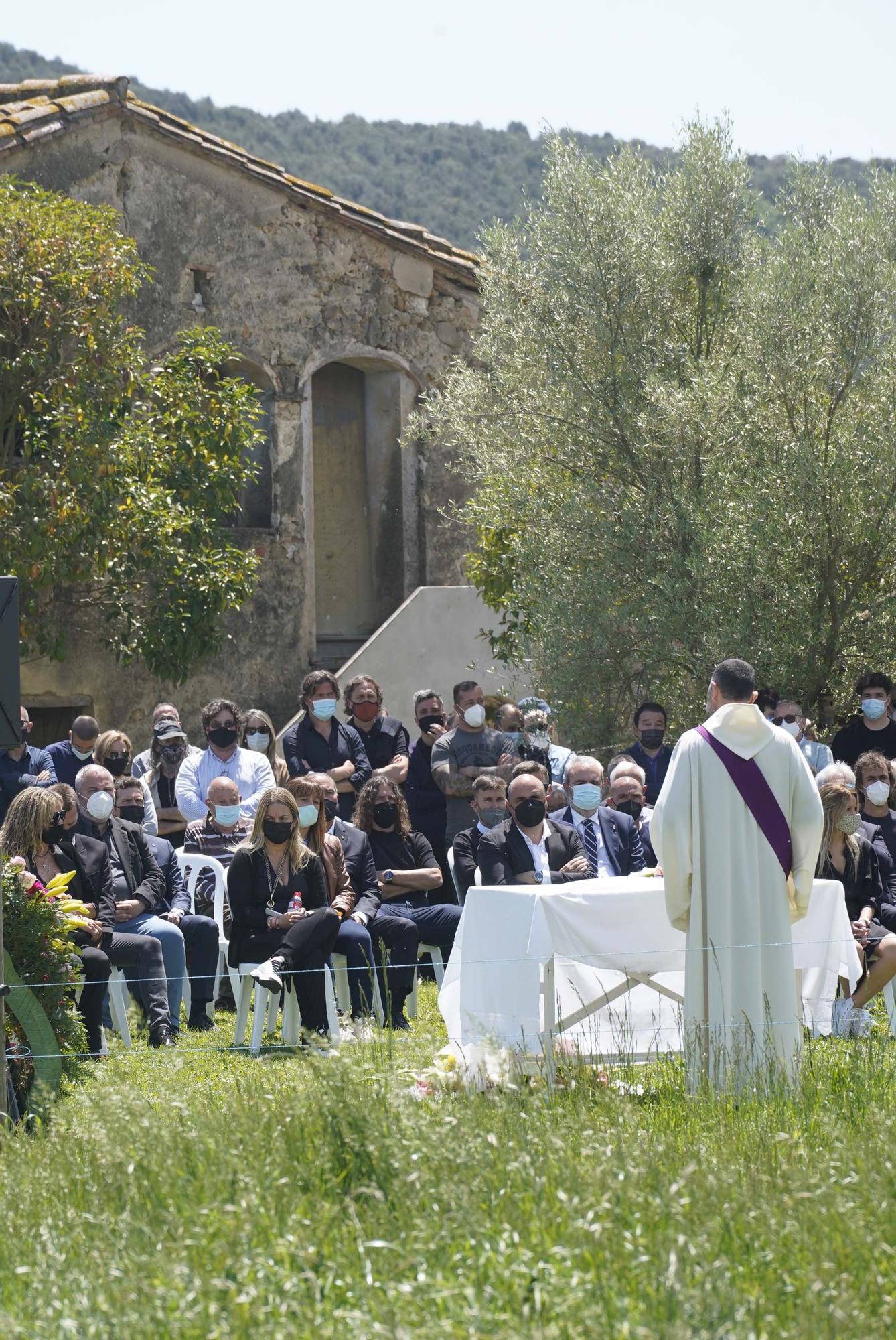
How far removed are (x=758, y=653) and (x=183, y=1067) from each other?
623 cm

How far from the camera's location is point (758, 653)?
12664mm

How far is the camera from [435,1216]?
4445mm

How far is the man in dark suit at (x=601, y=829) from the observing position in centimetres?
994


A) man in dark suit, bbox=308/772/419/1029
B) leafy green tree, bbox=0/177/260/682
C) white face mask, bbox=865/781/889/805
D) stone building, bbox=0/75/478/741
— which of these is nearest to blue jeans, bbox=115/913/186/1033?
man in dark suit, bbox=308/772/419/1029

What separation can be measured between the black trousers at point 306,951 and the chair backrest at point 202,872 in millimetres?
982

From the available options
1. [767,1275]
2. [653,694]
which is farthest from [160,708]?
[767,1275]

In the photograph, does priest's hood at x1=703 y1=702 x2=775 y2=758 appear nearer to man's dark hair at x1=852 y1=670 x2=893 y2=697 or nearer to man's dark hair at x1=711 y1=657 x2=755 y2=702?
man's dark hair at x1=711 y1=657 x2=755 y2=702

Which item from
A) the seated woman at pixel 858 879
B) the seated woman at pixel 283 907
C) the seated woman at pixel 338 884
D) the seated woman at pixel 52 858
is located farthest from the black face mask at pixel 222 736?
the seated woman at pixel 858 879

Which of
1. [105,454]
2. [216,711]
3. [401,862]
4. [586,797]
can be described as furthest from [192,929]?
[105,454]

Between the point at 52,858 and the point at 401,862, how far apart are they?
215 centimetres

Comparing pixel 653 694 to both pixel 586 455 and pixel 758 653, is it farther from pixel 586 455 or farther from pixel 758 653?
pixel 586 455

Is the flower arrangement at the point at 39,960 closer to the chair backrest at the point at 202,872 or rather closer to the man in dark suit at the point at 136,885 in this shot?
the man in dark suit at the point at 136,885

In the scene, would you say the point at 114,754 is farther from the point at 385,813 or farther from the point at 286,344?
the point at 286,344

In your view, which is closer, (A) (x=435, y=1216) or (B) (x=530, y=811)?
(A) (x=435, y=1216)
